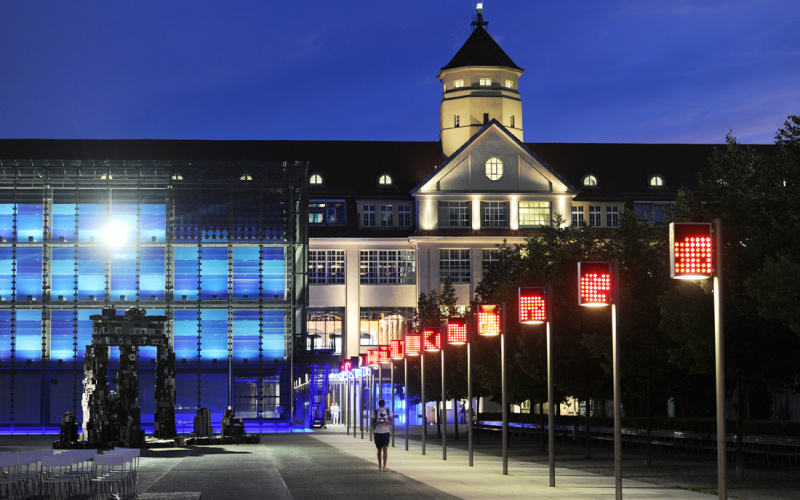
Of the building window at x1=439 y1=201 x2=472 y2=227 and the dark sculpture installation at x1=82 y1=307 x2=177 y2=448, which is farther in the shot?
the building window at x1=439 y1=201 x2=472 y2=227

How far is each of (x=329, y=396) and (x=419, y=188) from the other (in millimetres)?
21637

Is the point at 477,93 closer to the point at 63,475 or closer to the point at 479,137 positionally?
the point at 479,137

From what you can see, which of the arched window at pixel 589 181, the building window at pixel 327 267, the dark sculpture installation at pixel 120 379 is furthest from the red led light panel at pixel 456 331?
the arched window at pixel 589 181

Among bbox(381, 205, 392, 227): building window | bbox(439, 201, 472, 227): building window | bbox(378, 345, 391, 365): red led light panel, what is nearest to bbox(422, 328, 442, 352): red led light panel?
bbox(378, 345, 391, 365): red led light panel

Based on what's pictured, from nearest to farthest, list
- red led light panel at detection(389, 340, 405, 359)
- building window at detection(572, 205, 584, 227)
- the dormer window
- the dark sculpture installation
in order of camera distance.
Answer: the dark sculpture installation → red led light panel at detection(389, 340, 405, 359) → building window at detection(572, 205, 584, 227) → the dormer window

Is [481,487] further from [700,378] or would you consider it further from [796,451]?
[700,378]

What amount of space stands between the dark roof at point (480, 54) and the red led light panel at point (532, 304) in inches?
3224

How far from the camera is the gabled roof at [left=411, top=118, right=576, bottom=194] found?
347 feet

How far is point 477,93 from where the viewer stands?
113m

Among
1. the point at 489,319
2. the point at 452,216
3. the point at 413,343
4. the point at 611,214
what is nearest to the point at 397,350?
the point at 413,343

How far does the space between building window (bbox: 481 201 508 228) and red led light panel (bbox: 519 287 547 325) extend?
74.0 meters

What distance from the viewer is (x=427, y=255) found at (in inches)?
4168

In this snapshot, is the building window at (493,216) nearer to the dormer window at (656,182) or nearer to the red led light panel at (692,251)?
the dormer window at (656,182)

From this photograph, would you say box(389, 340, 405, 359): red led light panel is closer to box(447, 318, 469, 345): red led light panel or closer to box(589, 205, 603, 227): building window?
box(447, 318, 469, 345): red led light panel
